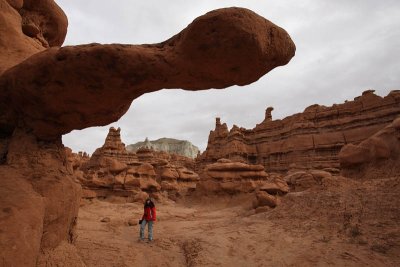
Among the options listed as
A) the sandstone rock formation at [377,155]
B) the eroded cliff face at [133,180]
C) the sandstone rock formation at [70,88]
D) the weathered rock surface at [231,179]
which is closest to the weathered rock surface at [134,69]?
the sandstone rock formation at [70,88]

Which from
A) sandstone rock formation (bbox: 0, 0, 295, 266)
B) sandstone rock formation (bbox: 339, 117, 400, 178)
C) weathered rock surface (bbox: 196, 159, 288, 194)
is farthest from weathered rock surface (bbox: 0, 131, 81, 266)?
weathered rock surface (bbox: 196, 159, 288, 194)

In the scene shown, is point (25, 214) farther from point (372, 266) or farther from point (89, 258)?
point (372, 266)

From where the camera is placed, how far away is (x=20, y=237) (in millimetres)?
3039

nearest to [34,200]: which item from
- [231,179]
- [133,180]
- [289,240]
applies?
[289,240]

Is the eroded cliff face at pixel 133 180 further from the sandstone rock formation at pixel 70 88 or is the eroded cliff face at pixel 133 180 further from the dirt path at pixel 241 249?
the sandstone rock formation at pixel 70 88

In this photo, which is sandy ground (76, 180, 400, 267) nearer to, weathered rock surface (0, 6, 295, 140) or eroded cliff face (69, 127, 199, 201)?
weathered rock surface (0, 6, 295, 140)

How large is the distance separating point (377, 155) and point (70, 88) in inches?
412

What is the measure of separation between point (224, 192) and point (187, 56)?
42.9 ft

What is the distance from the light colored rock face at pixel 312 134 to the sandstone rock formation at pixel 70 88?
23.5 m

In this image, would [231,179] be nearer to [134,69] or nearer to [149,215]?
[149,215]

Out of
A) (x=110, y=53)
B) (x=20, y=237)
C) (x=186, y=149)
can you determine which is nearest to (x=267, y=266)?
(x=20, y=237)

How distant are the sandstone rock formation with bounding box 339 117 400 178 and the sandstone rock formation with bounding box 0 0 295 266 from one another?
8450 mm

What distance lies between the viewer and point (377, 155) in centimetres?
1001

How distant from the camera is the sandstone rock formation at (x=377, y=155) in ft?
31.7
